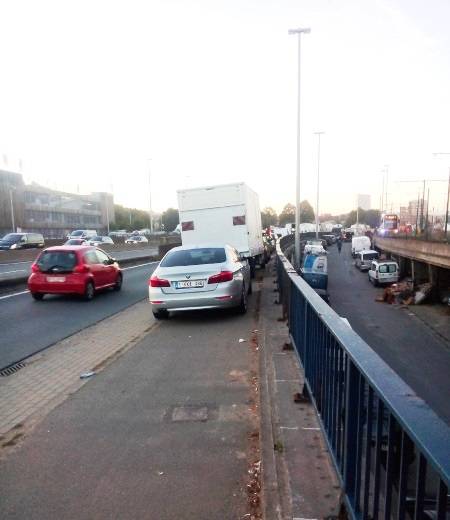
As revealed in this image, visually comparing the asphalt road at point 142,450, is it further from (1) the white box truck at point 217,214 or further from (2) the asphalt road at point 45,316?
(1) the white box truck at point 217,214

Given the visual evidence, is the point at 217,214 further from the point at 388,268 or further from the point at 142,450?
the point at 388,268

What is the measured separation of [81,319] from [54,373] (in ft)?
13.2

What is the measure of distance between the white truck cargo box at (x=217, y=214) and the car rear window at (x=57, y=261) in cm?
502

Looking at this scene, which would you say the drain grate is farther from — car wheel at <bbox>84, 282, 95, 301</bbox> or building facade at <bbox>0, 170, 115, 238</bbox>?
building facade at <bbox>0, 170, 115, 238</bbox>

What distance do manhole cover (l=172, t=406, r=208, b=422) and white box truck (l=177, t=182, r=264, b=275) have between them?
11.5 metres

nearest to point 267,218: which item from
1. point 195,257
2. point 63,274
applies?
point 63,274

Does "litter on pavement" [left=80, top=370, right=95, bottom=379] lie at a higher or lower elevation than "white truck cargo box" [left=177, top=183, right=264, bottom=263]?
lower

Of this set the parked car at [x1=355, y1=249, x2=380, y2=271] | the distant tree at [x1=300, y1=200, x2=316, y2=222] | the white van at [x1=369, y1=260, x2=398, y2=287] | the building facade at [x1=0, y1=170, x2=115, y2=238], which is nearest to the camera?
the white van at [x1=369, y1=260, x2=398, y2=287]

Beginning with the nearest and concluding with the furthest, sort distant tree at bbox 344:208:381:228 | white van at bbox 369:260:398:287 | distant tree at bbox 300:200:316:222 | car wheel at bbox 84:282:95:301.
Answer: car wheel at bbox 84:282:95:301
white van at bbox 369:260:398:287
distant tree at bbox 300:200:316:222
distant tree at bbox 344:208:381:228

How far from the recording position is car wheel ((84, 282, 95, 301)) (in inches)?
472

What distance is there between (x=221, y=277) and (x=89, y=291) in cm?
524

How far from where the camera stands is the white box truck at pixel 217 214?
15.8m

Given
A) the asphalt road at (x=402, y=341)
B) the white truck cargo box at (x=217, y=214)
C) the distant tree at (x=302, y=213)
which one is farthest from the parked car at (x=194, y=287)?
the distant tree at (x=302, y=213)

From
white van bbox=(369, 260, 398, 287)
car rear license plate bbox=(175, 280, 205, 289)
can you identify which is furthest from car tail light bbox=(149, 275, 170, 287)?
white van bbox=(369, 260, 398, 287)
